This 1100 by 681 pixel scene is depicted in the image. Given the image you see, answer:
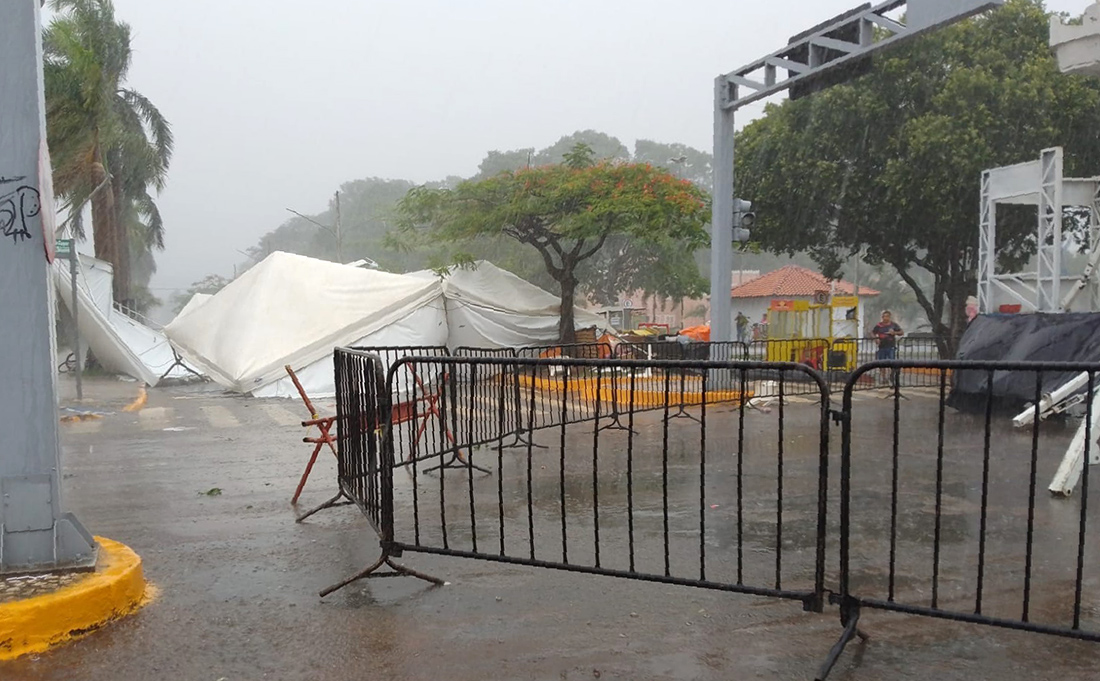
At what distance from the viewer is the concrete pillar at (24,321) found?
4.27 metres

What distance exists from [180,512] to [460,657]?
4004mm

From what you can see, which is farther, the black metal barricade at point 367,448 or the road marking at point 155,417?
the road marking at point 155,417

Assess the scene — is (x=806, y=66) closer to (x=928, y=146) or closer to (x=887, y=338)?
(x=887, y=338)

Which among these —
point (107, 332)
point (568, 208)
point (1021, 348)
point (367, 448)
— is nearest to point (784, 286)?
point (568, 208)

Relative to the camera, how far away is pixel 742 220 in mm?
15531

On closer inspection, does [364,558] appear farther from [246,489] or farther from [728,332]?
[728,332]

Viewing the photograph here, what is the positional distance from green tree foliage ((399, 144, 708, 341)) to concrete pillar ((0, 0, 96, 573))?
54.6ft

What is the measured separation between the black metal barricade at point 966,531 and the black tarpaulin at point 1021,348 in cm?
255

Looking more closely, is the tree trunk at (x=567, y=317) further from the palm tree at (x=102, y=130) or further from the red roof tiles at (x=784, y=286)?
the red roof tiles at (x=784, y=286)

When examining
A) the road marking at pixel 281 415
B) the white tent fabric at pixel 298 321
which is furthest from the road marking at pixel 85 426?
the white tent fabric at pixel 298 321

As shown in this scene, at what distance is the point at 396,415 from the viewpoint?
7.16 meters

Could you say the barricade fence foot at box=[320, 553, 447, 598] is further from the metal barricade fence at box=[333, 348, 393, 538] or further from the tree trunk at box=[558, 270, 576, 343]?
the tree trunk at box=[558, 270, 576, 343]

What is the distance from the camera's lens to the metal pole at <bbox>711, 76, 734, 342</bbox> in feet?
51.1

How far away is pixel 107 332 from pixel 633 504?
1829 centimetres
